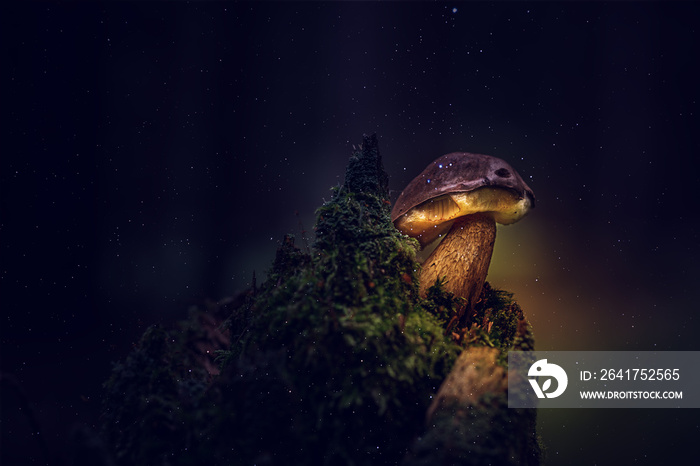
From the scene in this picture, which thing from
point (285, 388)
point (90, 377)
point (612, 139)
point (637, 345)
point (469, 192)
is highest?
point (612, 139)

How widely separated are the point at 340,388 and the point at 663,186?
3.31 m

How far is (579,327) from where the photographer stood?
2.64 m

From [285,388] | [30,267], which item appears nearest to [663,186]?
[285,388]

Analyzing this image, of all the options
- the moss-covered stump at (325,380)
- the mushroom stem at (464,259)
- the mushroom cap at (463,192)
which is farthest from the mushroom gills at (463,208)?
the moss-covered stump at (325,380)

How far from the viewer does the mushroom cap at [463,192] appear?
1916mm

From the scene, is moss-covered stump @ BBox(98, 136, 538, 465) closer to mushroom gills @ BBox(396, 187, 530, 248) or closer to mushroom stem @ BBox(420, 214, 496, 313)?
mushroom stem @ BBox(420, 214, 496, 313)

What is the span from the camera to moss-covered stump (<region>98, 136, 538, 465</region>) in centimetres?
117

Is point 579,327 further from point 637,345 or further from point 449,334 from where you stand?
point 449,334

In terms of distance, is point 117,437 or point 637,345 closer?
point 117,437

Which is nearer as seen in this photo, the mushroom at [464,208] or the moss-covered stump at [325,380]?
the moss-covered stump at [325,380]

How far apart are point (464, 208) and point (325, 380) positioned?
145cm

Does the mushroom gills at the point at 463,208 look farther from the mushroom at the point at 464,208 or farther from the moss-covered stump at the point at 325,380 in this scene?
the moss-covered stump at the point at 325,380

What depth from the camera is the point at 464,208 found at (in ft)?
6.69

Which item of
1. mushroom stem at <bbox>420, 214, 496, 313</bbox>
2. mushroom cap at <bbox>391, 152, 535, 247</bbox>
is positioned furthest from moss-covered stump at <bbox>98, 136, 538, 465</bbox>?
mushroom cap at <bbox>391, 152, 535, 247</bbox>
